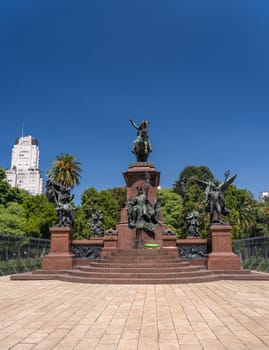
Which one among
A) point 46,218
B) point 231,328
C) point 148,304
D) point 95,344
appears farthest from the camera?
point 46,218

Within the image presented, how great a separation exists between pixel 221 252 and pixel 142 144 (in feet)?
35.1

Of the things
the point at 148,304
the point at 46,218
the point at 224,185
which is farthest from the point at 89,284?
the point at 46,218

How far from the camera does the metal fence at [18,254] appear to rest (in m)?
20.1

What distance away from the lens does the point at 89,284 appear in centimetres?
1394

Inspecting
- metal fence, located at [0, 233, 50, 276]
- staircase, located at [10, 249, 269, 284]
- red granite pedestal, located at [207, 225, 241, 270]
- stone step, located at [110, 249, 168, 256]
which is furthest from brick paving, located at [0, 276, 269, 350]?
metal fence, located at [0, 233, 50, 276]

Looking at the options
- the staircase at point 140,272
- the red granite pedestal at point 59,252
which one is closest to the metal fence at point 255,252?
the staircase at point 140,272

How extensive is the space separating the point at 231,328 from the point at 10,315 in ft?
16.3

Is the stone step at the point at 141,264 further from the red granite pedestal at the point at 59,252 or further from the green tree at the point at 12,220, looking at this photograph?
the green tree at the point at 12,220

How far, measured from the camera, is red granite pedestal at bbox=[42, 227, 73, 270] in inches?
716

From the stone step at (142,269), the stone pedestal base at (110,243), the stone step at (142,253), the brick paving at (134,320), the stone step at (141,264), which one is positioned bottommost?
the brick paving at (134,320)

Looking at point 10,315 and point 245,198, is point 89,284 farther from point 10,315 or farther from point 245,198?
point 245,198

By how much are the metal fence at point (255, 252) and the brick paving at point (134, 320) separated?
11.2 meters

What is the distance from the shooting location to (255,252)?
2358 centimetres

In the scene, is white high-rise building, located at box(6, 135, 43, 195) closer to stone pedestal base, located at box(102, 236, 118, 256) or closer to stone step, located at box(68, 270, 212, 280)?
stone pedestal base, located at box(102, 236, 118, 256)
